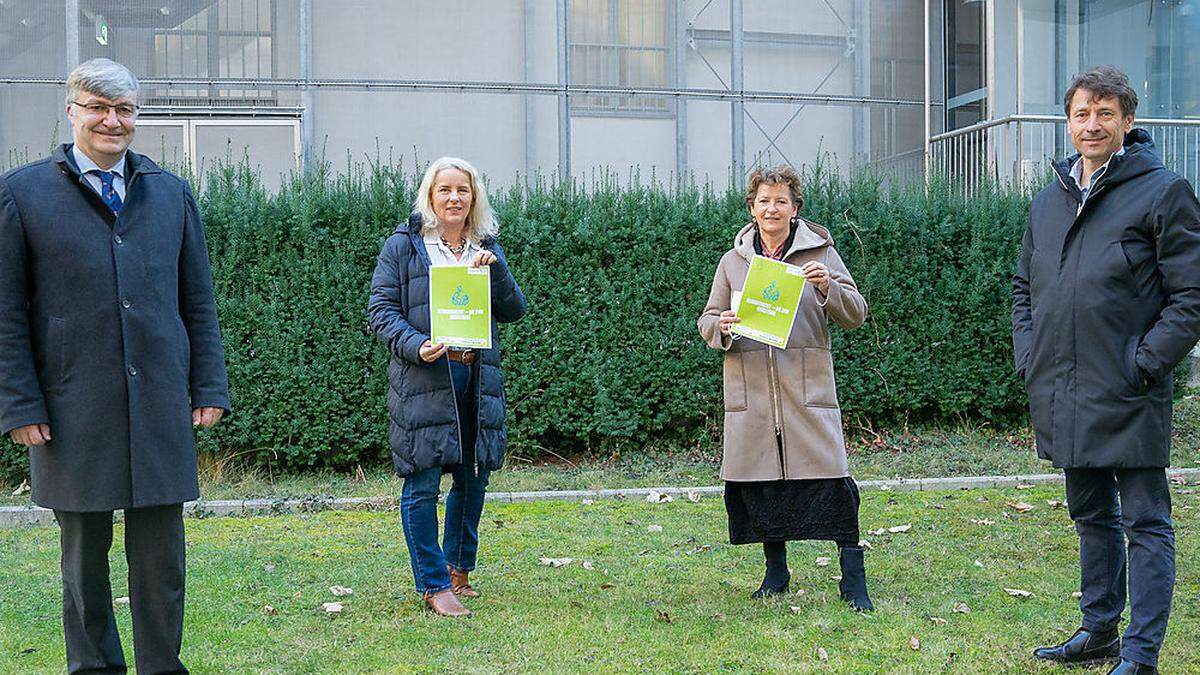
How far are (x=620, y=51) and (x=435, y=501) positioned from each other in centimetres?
1090

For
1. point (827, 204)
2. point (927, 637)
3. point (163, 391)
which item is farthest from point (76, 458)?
point (827, 204)

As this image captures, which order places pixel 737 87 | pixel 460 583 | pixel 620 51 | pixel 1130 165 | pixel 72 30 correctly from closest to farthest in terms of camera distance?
pixel 1130 165 → pixel 460 583 → pixel 72 30 → pixel 620 51 → pixel 737 87

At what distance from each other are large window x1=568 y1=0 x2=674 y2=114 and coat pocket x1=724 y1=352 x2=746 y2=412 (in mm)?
10103

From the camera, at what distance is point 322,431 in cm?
978

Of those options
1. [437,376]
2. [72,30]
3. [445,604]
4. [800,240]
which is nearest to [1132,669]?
[800,240]

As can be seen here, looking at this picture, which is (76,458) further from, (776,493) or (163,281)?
(776,493)

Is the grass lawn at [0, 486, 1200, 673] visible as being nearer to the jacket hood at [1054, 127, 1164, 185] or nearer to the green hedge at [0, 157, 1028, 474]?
the green hedge at [0, 157, 1028, 474]

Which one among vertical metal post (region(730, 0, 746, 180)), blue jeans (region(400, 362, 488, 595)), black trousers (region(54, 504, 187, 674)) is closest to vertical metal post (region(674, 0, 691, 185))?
vertical metal post (region(730, 0, 746, 180))

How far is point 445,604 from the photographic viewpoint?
5.66m

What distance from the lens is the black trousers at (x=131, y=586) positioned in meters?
4.24

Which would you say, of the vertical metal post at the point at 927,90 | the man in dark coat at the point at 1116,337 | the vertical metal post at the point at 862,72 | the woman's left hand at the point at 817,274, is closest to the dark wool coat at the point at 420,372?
the woman's left hand at the point at 817,274

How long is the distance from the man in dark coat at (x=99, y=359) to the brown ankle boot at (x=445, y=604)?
1525 mm

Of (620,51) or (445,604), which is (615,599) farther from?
(620,51)

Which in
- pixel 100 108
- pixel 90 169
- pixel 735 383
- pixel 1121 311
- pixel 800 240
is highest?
pixel 100 108
